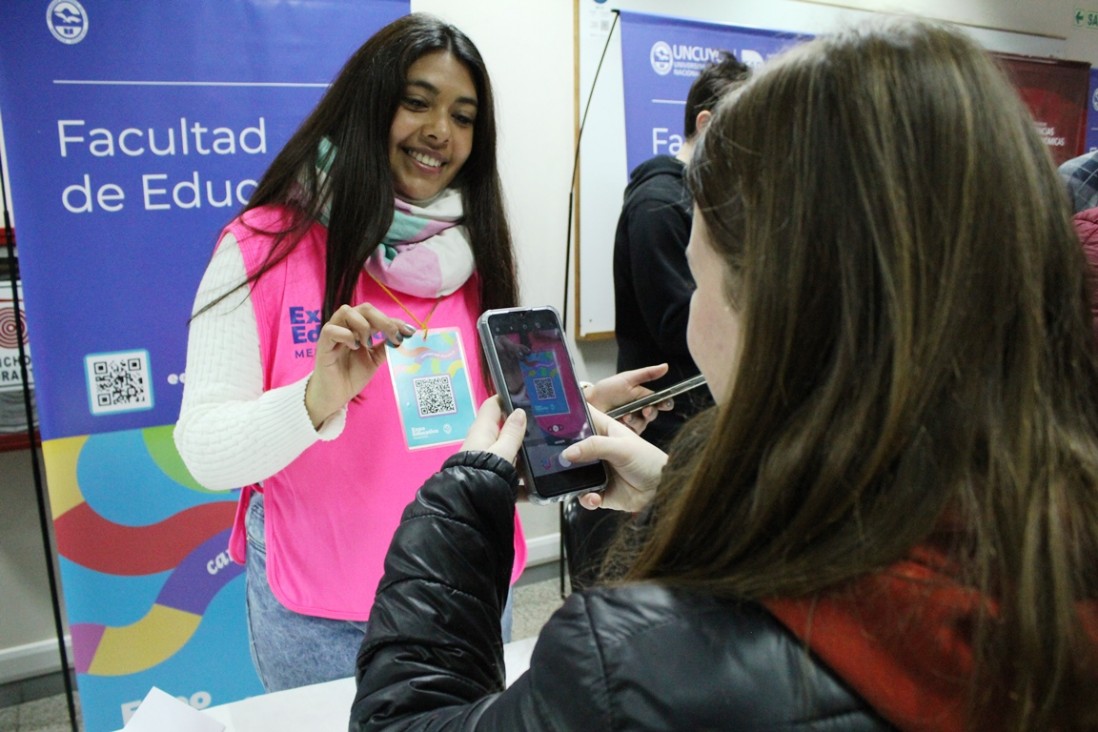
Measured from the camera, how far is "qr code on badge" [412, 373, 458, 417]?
4.09 feet

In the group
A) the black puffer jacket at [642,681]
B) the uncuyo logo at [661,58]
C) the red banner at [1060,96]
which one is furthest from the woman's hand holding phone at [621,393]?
the red banner at [1060,96]

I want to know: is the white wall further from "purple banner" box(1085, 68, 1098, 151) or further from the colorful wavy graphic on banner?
"purple banner" box(1085, 68, 1098, 151)

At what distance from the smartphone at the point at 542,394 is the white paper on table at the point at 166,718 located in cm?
44

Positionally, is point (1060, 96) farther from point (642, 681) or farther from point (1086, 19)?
A: point (642, 681)

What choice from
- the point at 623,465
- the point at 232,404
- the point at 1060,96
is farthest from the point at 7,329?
the point at 1060,96

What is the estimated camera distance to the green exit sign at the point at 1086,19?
3.69m

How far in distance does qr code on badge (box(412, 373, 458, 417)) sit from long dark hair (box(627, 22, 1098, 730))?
0.80 meters

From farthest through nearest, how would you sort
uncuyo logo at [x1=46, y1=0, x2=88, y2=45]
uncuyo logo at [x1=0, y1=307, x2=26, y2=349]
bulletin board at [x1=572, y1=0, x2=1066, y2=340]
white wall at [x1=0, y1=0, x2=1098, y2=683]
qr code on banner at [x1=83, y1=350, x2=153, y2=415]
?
1. bulletin board at [x1=572, y1=0, x2=1066, y2=340]
2. white wall at [x1=0, y1=0, x2=1098, y2=683]
3. uncuyo logo at [x1=0, y1=307, x2=26, y2=349]
4. qr code on banner at [x1=83, y1=350, x2=153, y2=415]
5. uncuyo logo at [x1=46, y1=0, x2=88, y2=45]

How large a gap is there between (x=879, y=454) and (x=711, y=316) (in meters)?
0.19

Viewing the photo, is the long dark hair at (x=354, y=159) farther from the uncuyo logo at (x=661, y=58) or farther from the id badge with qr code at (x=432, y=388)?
the uncuyo logo at (x=661, y=58)

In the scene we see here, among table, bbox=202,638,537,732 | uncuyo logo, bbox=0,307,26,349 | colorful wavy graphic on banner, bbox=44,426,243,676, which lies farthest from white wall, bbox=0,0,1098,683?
table, bbox=202,638,537,732

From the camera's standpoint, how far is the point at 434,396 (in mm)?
1260

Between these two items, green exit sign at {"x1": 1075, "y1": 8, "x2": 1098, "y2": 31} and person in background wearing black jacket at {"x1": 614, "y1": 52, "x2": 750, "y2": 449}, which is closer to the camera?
person in background wearing black jacket at {"x1": 614, "y1": 52, "x2": 750, "y2": 449}

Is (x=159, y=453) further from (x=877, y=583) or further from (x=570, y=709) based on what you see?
(x=877, y=583)
